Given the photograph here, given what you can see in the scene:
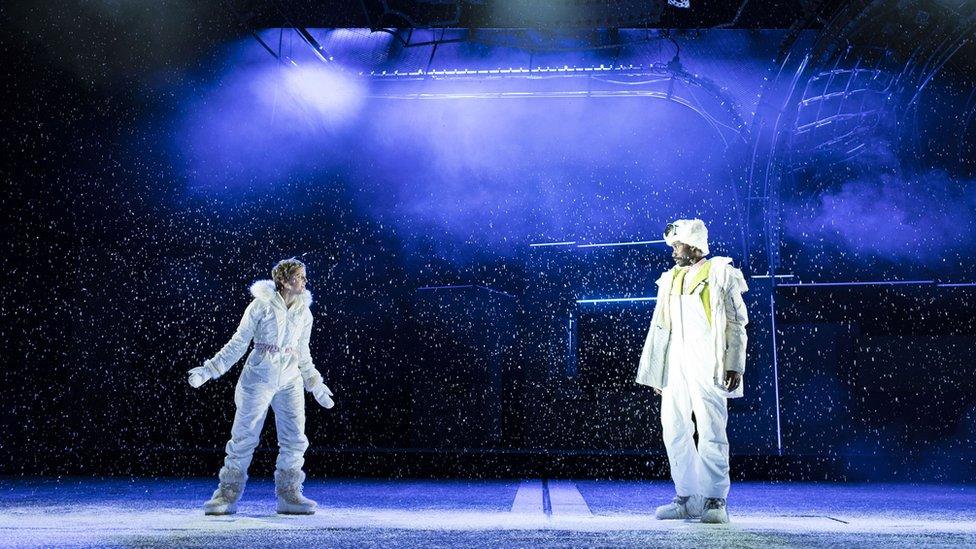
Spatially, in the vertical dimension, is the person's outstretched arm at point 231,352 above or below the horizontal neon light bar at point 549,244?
below

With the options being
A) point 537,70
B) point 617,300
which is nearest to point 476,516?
point 537,70

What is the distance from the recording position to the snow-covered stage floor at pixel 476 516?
9.36 feet

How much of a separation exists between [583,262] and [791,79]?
3.55 metres

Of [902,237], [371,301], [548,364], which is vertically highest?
[902,237]

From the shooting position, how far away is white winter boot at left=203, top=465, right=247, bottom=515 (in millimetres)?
3842

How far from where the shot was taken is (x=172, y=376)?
9625mm

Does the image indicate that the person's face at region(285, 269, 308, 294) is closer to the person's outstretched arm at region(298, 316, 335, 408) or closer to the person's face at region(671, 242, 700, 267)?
the person's outstretched arm at region(298, 316, 335, 408)

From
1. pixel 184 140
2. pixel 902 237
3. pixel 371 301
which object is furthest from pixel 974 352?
pixel 184 140

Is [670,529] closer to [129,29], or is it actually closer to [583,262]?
[129,29]

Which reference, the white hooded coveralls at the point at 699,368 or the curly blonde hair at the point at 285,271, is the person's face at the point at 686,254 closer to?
the white hooded coveralls at the point at 699,368

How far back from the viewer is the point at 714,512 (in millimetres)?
3543

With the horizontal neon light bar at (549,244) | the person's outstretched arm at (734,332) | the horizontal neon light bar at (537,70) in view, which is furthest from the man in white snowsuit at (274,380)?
the horizontal neon light bar at (549,244)

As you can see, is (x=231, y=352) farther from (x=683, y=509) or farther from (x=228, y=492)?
(x=683, y=509)

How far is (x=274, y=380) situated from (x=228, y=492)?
1.97 ft
